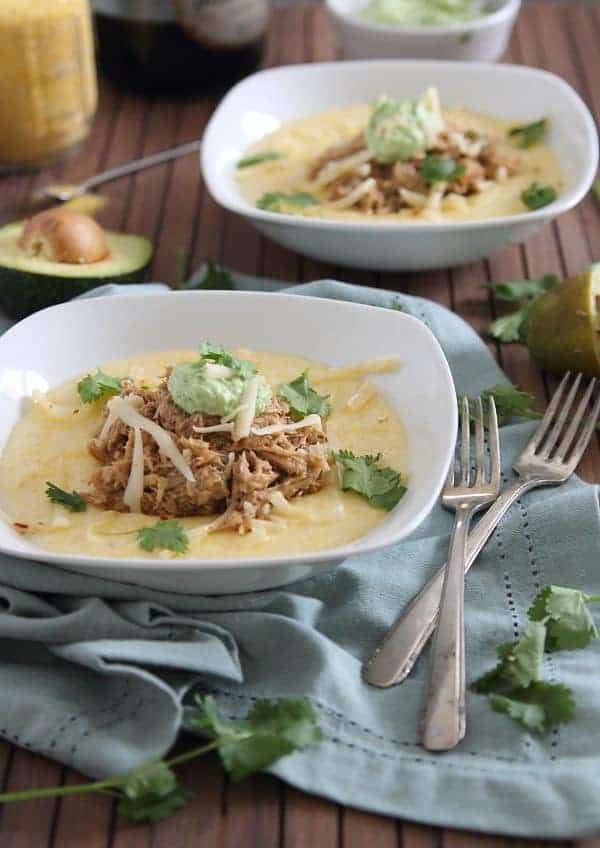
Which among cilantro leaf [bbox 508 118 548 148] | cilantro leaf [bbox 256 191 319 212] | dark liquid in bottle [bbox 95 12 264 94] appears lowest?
dark liquid in bottle [bbox 95 12 264 94]

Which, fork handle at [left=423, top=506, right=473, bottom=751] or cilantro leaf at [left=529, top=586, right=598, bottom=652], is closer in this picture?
fork handle at [left=423, top=506, right=473, bottom=751]

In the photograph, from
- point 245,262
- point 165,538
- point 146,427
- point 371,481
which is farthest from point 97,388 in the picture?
point 245,262

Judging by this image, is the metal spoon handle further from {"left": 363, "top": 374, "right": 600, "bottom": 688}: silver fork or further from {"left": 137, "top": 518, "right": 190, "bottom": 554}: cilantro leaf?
{"left": 137, "top": 518, "right": 190, "bottom": 554}: cilantro leaf

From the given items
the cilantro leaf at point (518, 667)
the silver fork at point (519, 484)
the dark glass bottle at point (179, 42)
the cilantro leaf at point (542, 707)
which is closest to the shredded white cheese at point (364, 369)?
the silver fork at point (519, 484)

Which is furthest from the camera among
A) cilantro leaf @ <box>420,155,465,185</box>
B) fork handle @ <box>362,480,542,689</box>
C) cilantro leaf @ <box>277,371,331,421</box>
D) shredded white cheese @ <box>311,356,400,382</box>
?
cilantro leaf @ <box>420,155,465,185</box>

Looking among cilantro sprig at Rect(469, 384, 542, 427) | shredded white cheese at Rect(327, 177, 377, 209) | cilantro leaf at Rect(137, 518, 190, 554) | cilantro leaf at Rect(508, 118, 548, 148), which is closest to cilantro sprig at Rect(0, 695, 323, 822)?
cilantro leaf at Rect(137, 518, 190, 554)

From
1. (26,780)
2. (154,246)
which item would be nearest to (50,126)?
(154,246)

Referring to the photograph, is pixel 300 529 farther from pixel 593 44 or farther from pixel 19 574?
pixel 593 44
